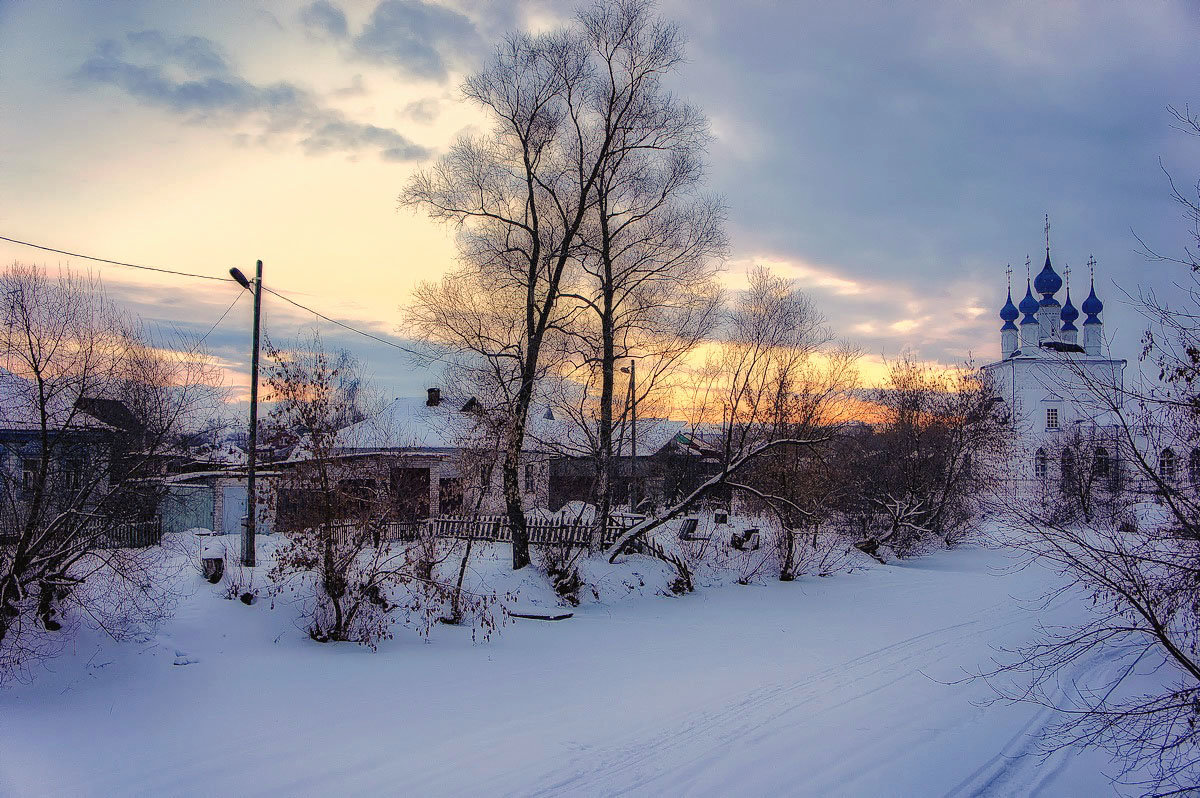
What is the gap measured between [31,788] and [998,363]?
66204mm

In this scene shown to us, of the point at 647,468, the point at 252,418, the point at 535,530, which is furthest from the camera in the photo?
the point at 647,468

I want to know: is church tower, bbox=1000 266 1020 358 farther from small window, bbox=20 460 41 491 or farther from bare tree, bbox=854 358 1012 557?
small window, bbox=20 460 41 491

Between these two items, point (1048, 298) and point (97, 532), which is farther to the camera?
point (1048, 298)

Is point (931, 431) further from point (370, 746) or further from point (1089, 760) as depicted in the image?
point (370, 746)

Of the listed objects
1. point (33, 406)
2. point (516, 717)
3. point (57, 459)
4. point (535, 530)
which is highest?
point (33, 406)

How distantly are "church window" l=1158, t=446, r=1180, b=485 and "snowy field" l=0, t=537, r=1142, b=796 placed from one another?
3.28 metres

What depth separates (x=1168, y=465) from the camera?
7.59m

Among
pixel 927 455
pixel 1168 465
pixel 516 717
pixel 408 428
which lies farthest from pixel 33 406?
pixel 927 455

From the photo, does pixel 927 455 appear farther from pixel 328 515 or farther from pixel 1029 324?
pixel 1029 324

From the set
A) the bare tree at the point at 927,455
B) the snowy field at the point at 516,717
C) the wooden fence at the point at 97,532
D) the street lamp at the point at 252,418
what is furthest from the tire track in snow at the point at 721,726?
the bare tree at the point at 927,455

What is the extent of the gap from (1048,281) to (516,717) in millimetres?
62433

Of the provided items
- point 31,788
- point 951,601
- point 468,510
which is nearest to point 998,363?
point 951,601

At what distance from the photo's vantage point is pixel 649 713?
366 inches

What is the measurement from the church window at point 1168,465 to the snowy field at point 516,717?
10.8ft
